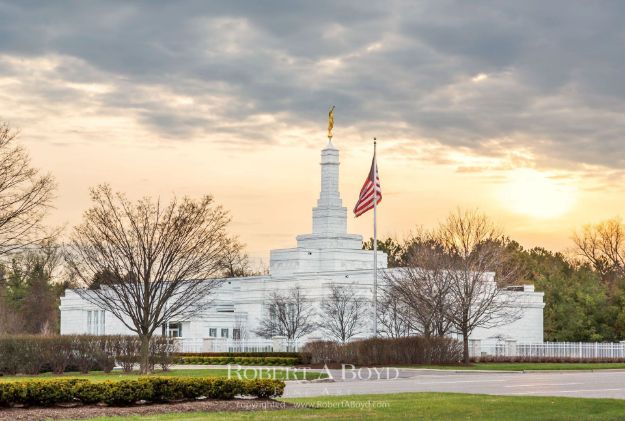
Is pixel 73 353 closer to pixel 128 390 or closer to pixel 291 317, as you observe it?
pixel 128 390

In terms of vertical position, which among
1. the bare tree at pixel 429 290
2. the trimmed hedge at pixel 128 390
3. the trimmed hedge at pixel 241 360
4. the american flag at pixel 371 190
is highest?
the american flag at pixel 371 190

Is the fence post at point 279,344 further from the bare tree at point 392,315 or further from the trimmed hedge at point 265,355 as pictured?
the bare tree at point 392,315

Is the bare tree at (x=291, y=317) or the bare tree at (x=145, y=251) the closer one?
the bare tree at (x=145, y=251)

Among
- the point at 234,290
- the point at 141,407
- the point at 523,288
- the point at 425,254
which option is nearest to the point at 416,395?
the point at 141,407

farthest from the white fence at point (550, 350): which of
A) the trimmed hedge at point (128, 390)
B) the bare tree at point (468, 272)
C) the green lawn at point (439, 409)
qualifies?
the trimmed hedge at point (128, 390)

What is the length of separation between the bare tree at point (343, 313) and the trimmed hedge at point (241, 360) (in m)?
17.4

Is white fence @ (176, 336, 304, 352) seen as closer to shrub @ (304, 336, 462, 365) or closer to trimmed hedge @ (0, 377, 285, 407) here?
shrub @ (304, 336, 462, 365)

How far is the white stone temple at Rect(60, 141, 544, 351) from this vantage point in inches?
3152

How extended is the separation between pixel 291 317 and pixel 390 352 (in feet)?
93.1

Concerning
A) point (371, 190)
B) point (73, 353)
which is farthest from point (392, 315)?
point (73, 353)

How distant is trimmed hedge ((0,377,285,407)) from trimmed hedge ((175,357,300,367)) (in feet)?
93.0

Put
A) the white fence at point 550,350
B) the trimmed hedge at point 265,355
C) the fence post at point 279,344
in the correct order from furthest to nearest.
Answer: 1. the fence post at point 279,344
2. the white fence at point 550,350
3. the trimmed hedge at point 265,355

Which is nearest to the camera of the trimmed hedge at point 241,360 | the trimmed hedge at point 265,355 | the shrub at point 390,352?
the shrub at point 390,352

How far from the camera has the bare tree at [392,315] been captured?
6425cm
